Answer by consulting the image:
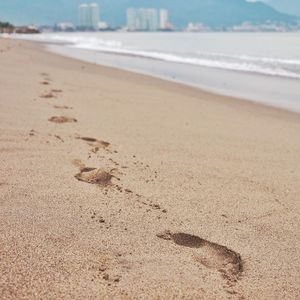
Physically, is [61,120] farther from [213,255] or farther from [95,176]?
[213,255]

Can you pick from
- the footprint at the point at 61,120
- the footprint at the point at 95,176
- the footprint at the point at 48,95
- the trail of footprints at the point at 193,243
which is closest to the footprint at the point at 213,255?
the trail of footprints at the point at 193,243

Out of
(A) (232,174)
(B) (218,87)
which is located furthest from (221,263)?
(B) (218,87)

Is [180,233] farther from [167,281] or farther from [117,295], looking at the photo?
[117,295]

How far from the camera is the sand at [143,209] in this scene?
82.0 inches

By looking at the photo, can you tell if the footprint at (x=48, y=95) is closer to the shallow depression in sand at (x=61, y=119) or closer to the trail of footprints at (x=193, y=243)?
the shallow depression in sand at (x=61, y=119)

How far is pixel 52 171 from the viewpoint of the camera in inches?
135

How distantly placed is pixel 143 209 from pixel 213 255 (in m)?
0.65

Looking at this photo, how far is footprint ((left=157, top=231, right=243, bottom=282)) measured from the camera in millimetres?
2236

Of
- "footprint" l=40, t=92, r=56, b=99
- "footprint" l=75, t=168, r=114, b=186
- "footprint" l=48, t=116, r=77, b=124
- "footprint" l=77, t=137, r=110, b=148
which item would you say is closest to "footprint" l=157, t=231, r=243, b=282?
"footprint" l=75, t=168, r=114, b=186

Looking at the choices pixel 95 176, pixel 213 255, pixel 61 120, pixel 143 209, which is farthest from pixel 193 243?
pixel 61 120

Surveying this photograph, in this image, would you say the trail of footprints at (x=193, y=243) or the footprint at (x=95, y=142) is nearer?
the trail of footprints at (x=193, y=243)

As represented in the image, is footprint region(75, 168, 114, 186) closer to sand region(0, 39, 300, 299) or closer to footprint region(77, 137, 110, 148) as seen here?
sand region(0, 39, 300, 299)

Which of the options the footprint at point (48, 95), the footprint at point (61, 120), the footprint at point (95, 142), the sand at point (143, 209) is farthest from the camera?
the footprint at point (48, 95)

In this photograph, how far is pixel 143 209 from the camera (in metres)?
2.89
